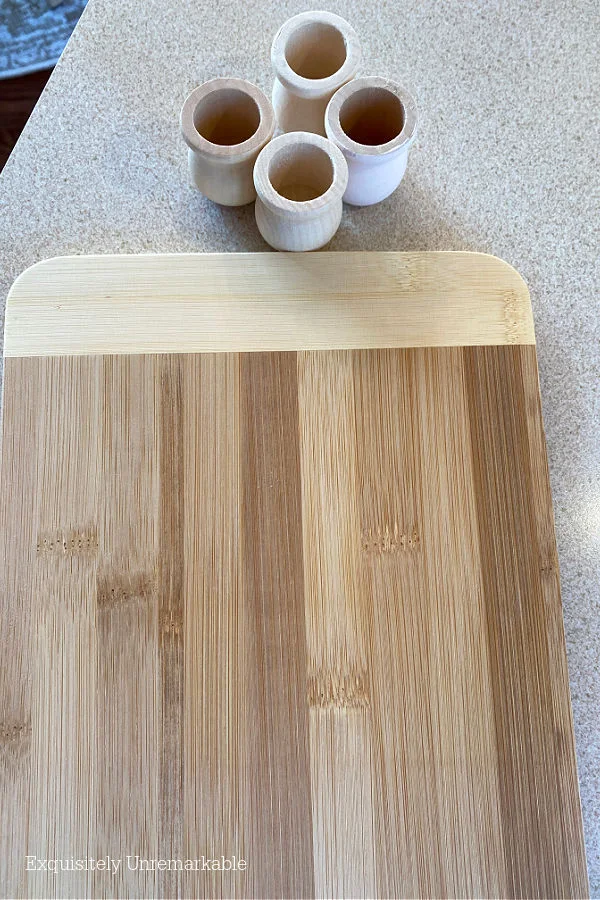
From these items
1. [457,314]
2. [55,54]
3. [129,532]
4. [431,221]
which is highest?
[55,54]

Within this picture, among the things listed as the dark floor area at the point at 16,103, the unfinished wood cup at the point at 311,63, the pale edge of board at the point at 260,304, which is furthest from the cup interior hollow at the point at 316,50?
the dark floor area at the point at 16,103

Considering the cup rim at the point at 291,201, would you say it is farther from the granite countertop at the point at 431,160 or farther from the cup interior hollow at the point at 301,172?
the granite countertop at the point at 431,160

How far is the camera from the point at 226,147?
0.50 m

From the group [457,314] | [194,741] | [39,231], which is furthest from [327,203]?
[194,741]

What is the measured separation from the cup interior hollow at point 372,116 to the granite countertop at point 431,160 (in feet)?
0.24

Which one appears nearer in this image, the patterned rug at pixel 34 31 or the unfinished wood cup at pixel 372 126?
the unfinished wood cup at pixel 372 126

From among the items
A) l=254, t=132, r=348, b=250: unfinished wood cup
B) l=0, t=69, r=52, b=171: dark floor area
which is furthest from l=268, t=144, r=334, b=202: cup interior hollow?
l=0, t=69, r=52, b=171: dark floor area

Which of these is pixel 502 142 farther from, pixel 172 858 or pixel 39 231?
pixel 172 858

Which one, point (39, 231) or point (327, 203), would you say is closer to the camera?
point (327, 203)

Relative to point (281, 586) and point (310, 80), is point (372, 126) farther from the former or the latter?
point (281, 586)

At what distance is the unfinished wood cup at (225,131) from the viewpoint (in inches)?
19.7

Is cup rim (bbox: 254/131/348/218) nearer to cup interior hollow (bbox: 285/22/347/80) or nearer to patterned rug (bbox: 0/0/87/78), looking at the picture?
cup interior hollow (bbox: 285/22/347/80)

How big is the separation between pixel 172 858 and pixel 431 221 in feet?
1.78

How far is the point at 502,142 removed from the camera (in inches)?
24.5
